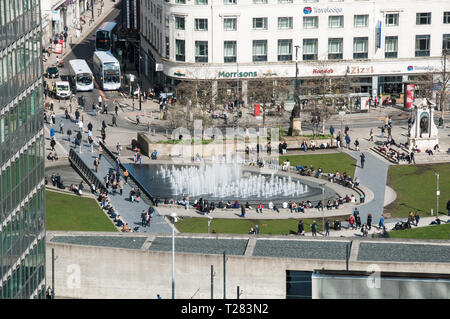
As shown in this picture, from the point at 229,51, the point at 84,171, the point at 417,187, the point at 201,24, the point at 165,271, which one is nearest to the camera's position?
the point at 165,271

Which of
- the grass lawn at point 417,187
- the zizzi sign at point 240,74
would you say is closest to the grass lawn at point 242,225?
the grass lawn at point 417,187

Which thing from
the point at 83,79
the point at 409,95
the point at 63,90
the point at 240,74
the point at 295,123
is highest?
the point at 240,74

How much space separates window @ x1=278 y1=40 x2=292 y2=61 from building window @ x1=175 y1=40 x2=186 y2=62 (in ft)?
39.9

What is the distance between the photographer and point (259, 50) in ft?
473

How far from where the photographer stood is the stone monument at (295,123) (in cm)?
12838

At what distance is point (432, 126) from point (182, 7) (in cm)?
3618

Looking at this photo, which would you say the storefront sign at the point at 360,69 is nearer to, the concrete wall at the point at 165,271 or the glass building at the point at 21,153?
the concrete wall at the point at 165,271

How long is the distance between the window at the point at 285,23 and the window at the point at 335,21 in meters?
5.18

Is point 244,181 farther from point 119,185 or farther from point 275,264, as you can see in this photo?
point 275,264

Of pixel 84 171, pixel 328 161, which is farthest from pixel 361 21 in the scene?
pixel 84 171

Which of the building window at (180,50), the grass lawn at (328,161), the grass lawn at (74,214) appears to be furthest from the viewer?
the building window at (180,50)

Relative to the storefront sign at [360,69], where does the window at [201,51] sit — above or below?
above

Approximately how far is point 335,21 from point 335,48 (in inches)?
137

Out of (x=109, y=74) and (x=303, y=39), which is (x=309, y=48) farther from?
(x=109, y=74)
